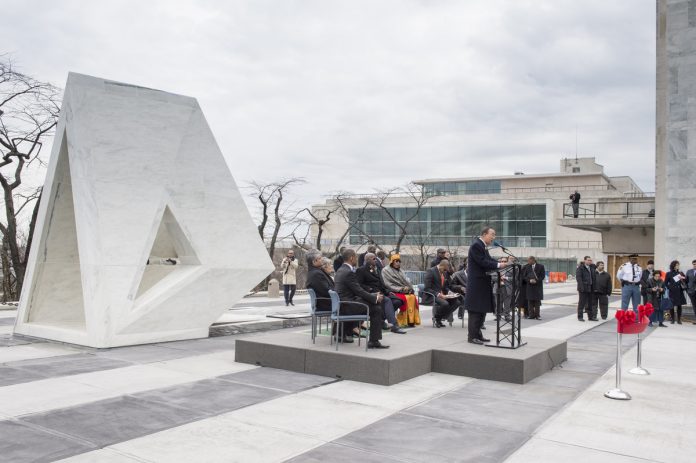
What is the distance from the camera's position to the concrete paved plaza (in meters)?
4.57

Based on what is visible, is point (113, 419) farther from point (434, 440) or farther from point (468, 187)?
point (468, 187)

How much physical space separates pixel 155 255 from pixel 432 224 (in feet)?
Answer: 168

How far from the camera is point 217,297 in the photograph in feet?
36.0

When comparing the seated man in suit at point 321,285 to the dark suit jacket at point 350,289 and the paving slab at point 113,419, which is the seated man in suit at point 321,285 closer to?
the dark suit jacket at point 350,289

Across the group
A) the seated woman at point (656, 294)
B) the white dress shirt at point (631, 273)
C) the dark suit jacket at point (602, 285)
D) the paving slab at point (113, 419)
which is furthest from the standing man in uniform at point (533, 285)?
the paving slab at point (113, 419)

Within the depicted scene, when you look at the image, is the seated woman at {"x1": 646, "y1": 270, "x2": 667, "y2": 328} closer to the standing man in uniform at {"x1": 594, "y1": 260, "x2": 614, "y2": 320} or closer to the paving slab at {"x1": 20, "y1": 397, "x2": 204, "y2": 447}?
the standing man in uniform at {"x1": 594, "y1": 260, "x2": 614, "y2": 320}

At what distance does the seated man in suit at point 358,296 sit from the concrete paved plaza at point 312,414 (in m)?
0.36

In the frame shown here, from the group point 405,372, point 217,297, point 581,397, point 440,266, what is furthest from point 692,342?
point 217,297

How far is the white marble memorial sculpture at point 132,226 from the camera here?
9570 mm

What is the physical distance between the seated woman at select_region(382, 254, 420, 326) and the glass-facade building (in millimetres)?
43562

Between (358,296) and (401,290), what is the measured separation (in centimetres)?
350

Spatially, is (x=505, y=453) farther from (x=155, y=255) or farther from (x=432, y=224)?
(x=432, y=224)

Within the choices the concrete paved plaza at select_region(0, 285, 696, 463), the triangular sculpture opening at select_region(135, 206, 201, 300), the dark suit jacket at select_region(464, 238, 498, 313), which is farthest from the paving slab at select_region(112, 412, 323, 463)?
the triangular sculpture opening at select_region(135, 206, 201, 300)

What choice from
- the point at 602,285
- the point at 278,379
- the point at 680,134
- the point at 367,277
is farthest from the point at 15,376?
the point at 680,134
